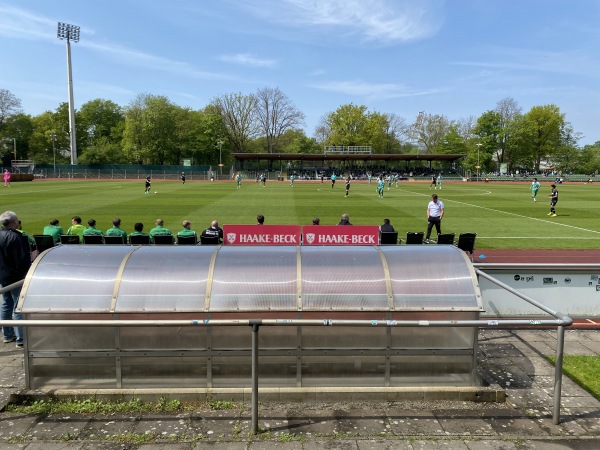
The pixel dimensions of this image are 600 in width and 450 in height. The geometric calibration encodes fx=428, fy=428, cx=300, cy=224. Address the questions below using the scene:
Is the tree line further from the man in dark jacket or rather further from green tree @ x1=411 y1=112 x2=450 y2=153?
the man in dark jacket

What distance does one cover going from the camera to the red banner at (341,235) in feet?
41.2

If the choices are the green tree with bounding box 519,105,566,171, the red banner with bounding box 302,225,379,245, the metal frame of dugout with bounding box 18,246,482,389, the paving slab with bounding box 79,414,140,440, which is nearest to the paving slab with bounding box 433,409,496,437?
the metal frame of dugout with bounding box 18,246,482,389

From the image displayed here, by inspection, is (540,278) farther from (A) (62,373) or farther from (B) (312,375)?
(A) (62,373)

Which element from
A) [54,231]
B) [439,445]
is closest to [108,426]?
[439,445]

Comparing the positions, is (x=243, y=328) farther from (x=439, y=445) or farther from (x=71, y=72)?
(x=71, y=72)

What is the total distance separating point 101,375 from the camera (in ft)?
18.3

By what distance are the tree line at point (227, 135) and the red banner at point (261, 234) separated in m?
83.9

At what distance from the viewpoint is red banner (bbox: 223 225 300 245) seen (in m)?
12.4

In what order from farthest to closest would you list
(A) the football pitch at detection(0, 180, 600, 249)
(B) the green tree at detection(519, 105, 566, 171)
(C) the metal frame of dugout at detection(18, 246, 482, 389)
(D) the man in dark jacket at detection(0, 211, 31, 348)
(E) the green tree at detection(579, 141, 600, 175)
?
(E) the green tree at detection(579, 141, 600, 175), (B) the green tree at detection(519, 105, 566, 171), (A) the football pitch at detection(0, 180, 600, 249), (D) the man in dark jacket at detection(0, 211, 31, 348), (C) the metal frame of dugout at detection(18, 246, 482, 389)

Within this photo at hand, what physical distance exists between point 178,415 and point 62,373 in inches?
68.2

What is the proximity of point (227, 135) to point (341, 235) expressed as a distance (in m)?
97.2

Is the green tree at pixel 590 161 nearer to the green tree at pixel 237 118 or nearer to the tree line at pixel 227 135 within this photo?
the tree line at pixel 227 135

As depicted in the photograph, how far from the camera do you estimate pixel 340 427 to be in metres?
4.87

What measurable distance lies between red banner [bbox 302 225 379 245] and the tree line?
277 ft
